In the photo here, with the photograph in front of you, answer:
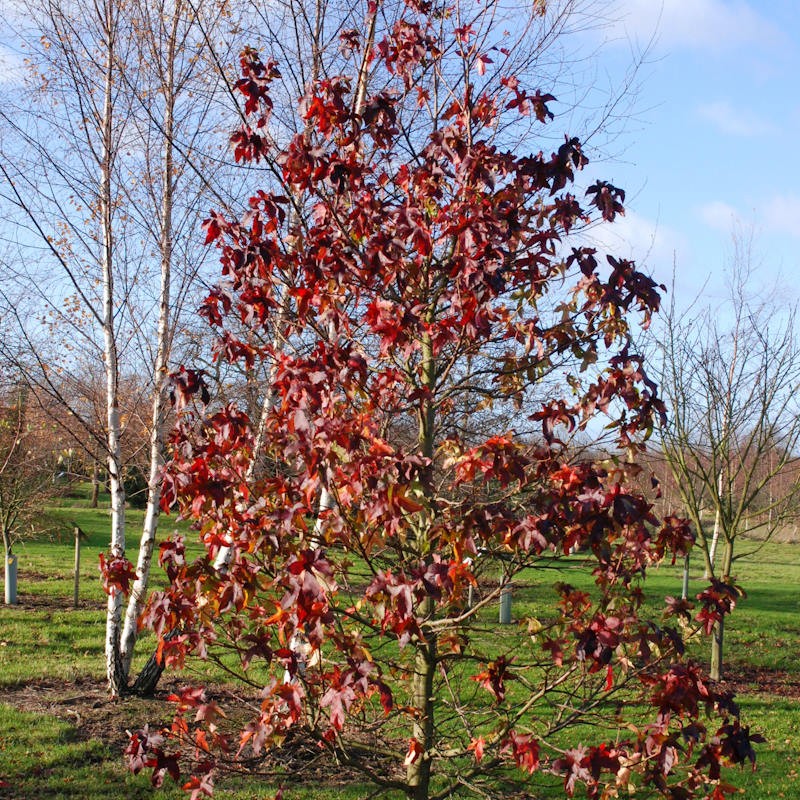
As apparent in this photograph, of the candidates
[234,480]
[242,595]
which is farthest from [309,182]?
[242,595]

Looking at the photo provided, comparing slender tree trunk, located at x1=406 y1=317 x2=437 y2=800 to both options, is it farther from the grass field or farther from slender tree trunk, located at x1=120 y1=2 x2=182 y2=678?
slender tree trunk, located at x1=120 y1=2 x2=182 y2=678

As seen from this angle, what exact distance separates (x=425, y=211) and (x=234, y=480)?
1449 mm

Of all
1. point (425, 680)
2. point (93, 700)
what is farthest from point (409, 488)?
point (93, 700)

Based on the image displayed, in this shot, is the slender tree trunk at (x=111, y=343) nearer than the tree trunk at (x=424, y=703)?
No

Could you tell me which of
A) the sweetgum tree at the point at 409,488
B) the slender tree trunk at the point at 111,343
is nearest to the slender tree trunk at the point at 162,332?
the slender tree trunk at the point at 111,343

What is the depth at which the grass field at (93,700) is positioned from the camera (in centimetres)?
576

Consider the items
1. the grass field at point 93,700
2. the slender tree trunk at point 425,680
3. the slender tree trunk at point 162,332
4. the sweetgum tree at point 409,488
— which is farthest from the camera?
the slender tree trunk at point 162,332

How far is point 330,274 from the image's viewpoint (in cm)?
310

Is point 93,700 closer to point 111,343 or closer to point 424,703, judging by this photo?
point 111,343

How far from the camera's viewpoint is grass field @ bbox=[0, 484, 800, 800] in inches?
227

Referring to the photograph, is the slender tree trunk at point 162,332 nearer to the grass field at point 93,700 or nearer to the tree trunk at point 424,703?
the grass field at point 93,700

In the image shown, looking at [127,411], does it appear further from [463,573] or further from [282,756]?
[463,573]

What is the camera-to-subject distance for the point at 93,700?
7.58 meters

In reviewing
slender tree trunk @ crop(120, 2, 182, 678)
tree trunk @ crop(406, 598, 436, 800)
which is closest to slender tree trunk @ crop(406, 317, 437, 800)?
tree trunk @ crop(406, 598, 436, 800)
